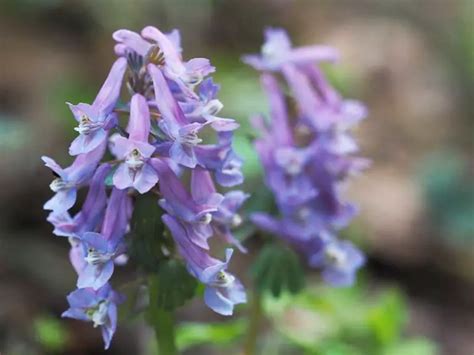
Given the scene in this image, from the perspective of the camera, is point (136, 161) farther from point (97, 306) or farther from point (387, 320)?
point (387, 320)

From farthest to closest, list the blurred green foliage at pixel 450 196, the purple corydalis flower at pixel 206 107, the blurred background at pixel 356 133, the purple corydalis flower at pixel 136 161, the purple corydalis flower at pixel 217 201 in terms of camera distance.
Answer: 1. the blurred green foliage at pixel 450 196
2. the blurred background at pixel 356 133
3. the purple corydalis flower at pixel 217 201
4. the purple corydalis flower at pixel 206 107
5. the purple corydalis flower at pixel 136 161

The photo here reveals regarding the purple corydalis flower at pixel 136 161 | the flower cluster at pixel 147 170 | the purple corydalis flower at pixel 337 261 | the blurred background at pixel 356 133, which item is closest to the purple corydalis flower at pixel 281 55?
the blurred background at pixel 356 133

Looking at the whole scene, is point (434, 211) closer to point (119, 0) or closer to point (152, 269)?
point (119, 0)

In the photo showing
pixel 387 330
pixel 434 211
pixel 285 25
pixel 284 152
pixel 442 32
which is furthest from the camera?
pixel 442 32

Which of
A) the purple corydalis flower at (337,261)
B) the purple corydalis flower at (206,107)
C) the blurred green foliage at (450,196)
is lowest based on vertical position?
the purple corydalis flower at (337,261)

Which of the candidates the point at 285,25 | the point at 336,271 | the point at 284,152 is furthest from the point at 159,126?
the point at 285,25

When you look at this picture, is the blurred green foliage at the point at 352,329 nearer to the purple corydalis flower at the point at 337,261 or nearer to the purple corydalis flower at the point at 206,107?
the purple corydalis flower at the point at 337,261
